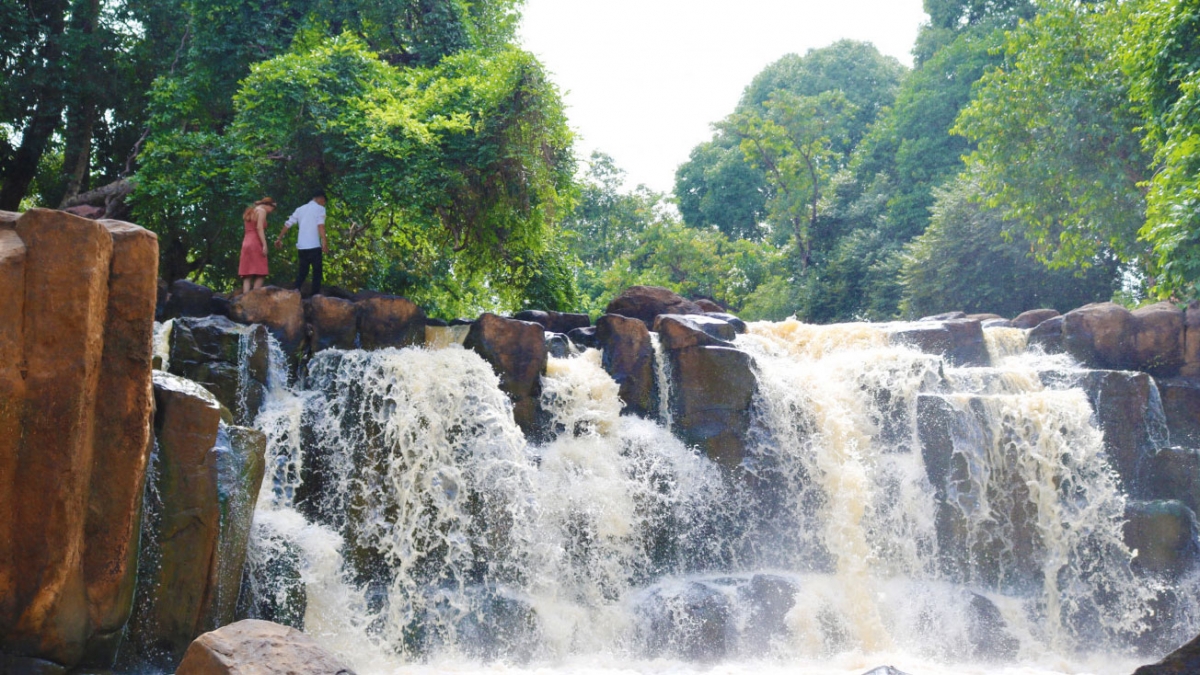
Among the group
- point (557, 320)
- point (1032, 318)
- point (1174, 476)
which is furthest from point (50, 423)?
point (1032, 318)

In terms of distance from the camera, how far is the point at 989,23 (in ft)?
98.1

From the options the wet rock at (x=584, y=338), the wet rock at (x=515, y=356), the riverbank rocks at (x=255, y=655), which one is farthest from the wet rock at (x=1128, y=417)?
the riverbank rocks at (x=255, y=655)

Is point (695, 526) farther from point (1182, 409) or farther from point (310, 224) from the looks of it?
point (1182, 409)

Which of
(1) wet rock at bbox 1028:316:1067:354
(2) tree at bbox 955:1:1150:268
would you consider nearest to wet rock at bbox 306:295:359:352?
(1) wet rock at bbox 1028:316:1067:354

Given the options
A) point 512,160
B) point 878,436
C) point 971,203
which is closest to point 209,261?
point 512,160

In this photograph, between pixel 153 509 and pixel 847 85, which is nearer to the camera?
pixel 153 509

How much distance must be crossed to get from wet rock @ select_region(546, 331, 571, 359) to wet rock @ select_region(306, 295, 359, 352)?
2.32 m

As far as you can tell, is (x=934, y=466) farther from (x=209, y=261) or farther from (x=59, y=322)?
(x=209, y=261)

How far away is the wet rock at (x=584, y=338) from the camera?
12703 millimetres

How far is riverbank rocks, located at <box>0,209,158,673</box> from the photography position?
19.2ft

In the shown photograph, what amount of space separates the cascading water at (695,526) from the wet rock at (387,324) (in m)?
0.98

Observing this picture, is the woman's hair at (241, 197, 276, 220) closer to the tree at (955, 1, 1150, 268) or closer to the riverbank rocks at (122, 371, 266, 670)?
the riverbank rocks at (122, 371, 266, 670)

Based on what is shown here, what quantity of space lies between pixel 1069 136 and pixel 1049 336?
5.84m

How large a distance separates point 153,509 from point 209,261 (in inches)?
435
